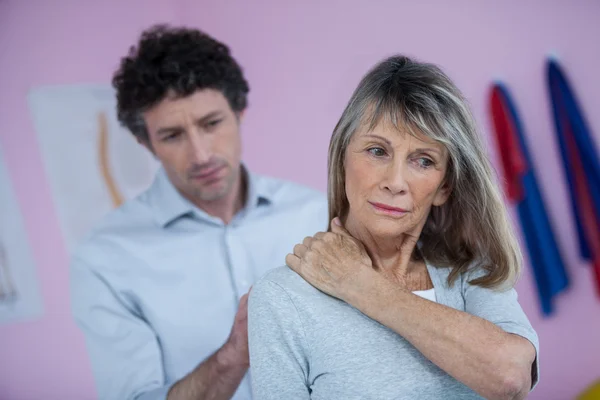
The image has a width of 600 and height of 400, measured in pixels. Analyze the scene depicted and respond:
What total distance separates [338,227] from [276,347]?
352 millimetres

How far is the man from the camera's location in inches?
78.5

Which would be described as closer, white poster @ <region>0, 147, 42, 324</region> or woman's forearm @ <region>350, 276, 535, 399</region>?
woman's forearm @ <region>350, 276, 535, 399</region>

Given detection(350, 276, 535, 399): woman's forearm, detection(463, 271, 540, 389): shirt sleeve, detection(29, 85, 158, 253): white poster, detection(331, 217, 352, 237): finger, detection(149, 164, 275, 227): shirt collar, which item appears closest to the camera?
detection(350, 276, 535, 399): woman's forearm

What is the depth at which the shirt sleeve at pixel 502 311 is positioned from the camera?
1.34m

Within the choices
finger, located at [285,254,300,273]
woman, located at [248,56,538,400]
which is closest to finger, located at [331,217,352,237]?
woman, located at [248,56,538,400]

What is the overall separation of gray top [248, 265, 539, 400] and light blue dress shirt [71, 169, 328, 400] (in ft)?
2.40

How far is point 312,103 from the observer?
255cm

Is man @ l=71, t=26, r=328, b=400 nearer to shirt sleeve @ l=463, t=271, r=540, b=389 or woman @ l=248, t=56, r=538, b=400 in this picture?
A: woman @ l=248, t=56, r=538, b=400

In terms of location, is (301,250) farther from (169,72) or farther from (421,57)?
(421,57)

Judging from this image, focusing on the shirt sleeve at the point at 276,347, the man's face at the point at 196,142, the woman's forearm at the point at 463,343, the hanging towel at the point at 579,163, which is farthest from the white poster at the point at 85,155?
the hanging towel at the point at 579,163

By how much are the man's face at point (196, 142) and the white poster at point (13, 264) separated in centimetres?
54

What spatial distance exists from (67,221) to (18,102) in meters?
0.44

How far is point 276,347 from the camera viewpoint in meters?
1.27

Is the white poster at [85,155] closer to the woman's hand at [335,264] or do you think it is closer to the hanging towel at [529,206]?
the woman's hand at [335,264]
